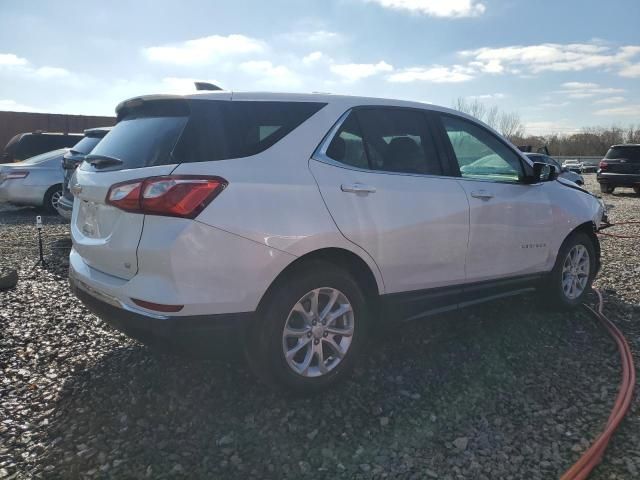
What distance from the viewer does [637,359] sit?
3779mm

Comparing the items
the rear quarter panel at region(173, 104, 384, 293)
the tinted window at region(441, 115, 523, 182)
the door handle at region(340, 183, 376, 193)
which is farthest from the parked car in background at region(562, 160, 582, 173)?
the rear quarter panel at region(173, 104, 384, 293)

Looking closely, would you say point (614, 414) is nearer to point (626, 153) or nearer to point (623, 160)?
point (623, 160)

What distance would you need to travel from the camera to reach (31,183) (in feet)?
34.3

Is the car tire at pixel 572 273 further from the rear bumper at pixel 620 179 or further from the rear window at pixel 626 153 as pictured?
the rear window at pixel 626 153

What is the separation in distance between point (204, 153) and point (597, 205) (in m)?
4.12

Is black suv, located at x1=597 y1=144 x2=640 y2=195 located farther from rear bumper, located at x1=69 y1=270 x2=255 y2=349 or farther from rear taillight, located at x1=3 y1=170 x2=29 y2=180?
rear bumper, located at x1=69 y1=270 x2=255 y2=349

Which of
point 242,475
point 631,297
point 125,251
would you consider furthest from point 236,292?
point 631,297

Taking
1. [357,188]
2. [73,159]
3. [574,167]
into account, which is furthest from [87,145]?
[574,167]

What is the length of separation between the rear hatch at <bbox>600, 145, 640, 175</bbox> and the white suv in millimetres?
17179

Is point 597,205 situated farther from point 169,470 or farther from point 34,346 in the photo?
point 34,346

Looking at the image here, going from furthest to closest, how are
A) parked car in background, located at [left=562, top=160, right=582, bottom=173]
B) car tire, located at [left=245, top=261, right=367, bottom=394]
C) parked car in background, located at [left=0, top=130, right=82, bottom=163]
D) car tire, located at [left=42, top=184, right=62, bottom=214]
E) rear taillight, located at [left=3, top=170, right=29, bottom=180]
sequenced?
parked car in background, located at [left=562, top=160, right=582, bottom=173], parked car in background, located at [left=0, top=130, right=82, bottom=163], car tire, located at [left=42, top=184, right=62, bottom=214], rear taillight, located at [left=3, top=170, right=29, bottom=180], car tire, located at [left=245, top=261, right=367, bottom=394]

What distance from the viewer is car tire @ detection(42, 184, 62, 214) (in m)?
10.6

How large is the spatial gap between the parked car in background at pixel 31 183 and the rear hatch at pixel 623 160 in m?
17.8

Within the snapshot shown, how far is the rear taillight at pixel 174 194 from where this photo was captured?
2.60m
